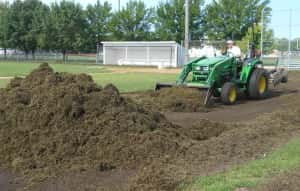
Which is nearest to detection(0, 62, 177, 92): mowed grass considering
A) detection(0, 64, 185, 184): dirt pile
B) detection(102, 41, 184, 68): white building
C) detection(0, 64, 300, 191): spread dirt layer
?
detection(0, 64, 300, 191): spread dirt layer

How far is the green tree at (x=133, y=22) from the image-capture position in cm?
6475

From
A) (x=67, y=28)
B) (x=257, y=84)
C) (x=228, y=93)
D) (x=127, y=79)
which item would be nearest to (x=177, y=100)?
(x=228, y=93)

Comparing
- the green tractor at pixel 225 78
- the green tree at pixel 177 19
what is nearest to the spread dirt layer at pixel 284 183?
the green tractor at pixel 225 78

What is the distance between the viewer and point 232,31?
2240 inches

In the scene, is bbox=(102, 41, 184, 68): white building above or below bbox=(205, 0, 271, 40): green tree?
→ below

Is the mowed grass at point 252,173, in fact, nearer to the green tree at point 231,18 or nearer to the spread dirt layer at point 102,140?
the spread dirt layer at point 102,140

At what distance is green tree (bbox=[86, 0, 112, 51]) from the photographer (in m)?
68.8

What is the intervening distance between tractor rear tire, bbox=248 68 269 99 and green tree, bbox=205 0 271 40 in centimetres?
3826

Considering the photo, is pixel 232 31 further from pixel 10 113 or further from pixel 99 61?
pixel 10 113

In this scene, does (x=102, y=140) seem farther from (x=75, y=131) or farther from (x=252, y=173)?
(x=252, y=173)

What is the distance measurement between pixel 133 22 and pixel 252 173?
58.6m

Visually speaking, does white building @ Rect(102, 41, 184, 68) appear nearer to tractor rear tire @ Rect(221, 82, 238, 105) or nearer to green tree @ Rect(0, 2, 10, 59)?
green tree @ Rect(0, 2, 10, 59)

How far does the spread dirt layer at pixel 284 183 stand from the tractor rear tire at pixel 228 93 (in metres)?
9.56

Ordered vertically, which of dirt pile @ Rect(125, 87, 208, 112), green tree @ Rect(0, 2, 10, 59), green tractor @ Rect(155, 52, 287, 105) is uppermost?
green tree @ Rect(0, 2, 10, 59)
